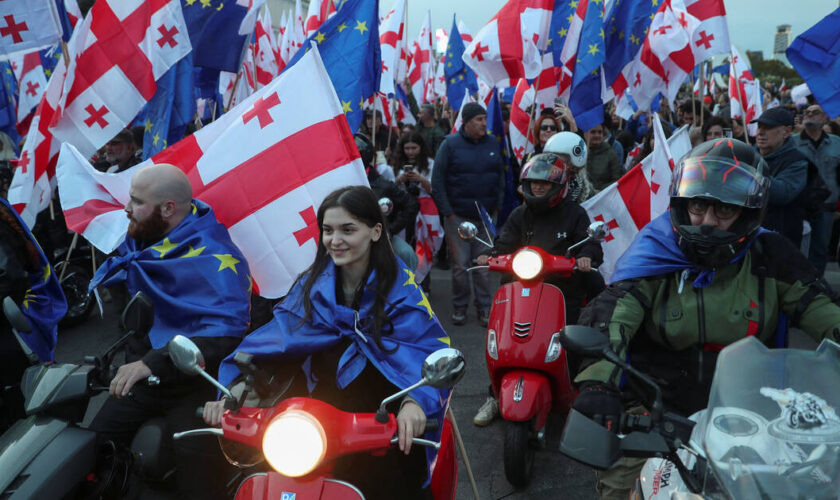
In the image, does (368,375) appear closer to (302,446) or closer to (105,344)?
(302,446)

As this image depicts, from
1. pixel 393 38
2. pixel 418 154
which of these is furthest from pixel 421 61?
pixel 418 154

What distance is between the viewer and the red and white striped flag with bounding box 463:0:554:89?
6977mm

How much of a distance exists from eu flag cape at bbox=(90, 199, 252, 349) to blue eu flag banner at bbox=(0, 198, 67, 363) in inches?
17.9

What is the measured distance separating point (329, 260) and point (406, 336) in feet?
1.57

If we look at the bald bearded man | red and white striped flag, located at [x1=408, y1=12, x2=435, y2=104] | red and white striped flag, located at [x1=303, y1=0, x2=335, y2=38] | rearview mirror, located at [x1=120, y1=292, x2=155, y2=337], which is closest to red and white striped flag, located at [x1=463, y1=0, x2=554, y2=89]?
red and white striped flag, located at [x1=303, y1=0, x2=335, y2=38]

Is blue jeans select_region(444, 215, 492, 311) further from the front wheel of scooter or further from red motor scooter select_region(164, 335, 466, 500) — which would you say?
red motor scooter select_region(164, 335, 466, 500)

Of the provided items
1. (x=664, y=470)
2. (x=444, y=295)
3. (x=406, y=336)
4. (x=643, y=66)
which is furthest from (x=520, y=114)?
(x=664, y=470)

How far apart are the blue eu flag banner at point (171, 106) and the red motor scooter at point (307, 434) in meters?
4.26

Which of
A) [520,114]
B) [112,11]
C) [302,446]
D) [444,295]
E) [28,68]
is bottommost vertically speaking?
[444,295]

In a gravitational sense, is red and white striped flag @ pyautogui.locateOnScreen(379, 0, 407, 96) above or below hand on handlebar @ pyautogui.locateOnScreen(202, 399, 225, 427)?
below

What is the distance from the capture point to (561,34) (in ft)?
25.2

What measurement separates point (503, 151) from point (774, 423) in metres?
6.37

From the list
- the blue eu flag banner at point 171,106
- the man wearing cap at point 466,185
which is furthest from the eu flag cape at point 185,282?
the man wearing cap at point 466,185

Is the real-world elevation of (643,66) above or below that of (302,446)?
below
